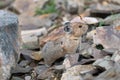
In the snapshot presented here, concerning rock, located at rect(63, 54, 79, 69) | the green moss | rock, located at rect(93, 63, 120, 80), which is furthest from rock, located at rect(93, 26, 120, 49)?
the green moss

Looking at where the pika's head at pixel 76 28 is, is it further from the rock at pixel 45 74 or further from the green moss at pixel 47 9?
the green moss at pixel 47 9

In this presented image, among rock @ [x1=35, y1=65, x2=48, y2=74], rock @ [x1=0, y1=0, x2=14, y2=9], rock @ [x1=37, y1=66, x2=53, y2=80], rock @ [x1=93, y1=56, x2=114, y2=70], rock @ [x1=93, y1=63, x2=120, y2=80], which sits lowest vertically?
rock @ [x1=0, y1=0, x2=14, y2=9]

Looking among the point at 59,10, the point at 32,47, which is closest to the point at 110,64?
the point at 32,47

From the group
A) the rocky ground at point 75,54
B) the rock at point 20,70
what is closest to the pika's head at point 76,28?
the rocky ground at point 75,54

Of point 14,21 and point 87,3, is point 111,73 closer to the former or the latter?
point 14,21

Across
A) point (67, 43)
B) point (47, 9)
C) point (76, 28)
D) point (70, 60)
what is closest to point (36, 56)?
point (67, 43)

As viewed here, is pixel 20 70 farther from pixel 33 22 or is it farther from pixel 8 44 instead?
pixel 33 22

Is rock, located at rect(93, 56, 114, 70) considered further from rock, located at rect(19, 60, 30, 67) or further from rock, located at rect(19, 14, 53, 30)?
rock, located at rect(19, 14, 53, 30)
